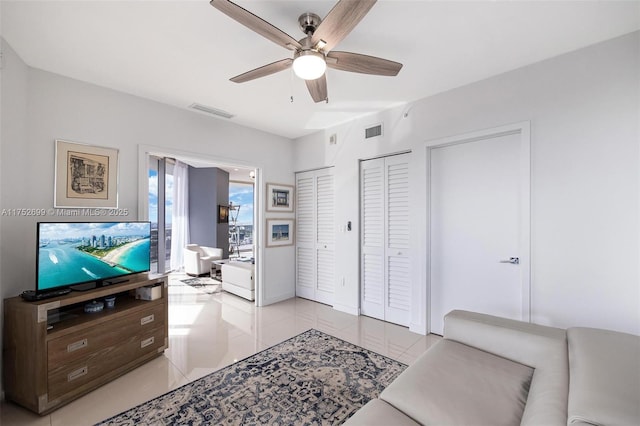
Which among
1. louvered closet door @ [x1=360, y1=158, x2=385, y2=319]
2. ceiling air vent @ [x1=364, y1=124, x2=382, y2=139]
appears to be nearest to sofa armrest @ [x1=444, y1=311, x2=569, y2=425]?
louvered closet door @ [x1=360, y1=158, x2=385, y2=319]

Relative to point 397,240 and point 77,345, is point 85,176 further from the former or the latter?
point 397,240

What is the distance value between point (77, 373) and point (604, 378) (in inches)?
127

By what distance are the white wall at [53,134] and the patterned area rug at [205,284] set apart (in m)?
2.60

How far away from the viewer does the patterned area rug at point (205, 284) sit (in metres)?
5.20

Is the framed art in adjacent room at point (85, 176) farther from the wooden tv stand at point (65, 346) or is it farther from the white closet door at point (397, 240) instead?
the white closet door at point (397, 240)

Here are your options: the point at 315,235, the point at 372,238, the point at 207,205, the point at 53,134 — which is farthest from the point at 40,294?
the point at 207,205

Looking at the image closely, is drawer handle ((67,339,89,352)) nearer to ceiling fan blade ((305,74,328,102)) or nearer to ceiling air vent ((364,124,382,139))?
ceiling fan blade ((305,74,328,102))

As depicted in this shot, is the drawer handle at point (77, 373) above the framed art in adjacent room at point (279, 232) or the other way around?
the other way around

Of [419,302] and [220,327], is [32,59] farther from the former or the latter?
[419,302]

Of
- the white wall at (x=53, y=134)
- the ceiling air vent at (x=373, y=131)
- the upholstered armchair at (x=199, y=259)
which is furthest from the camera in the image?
the upholstered armchair at (x=199, y=259)

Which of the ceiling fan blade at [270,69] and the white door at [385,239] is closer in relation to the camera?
the ceiling fan blade at [270,69]

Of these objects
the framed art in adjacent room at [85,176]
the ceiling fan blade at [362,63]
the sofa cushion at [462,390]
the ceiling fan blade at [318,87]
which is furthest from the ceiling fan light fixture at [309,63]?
the framed art in adjacent room at [85,176]

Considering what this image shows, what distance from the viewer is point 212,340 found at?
308 centimetres

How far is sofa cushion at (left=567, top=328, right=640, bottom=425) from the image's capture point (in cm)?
88
